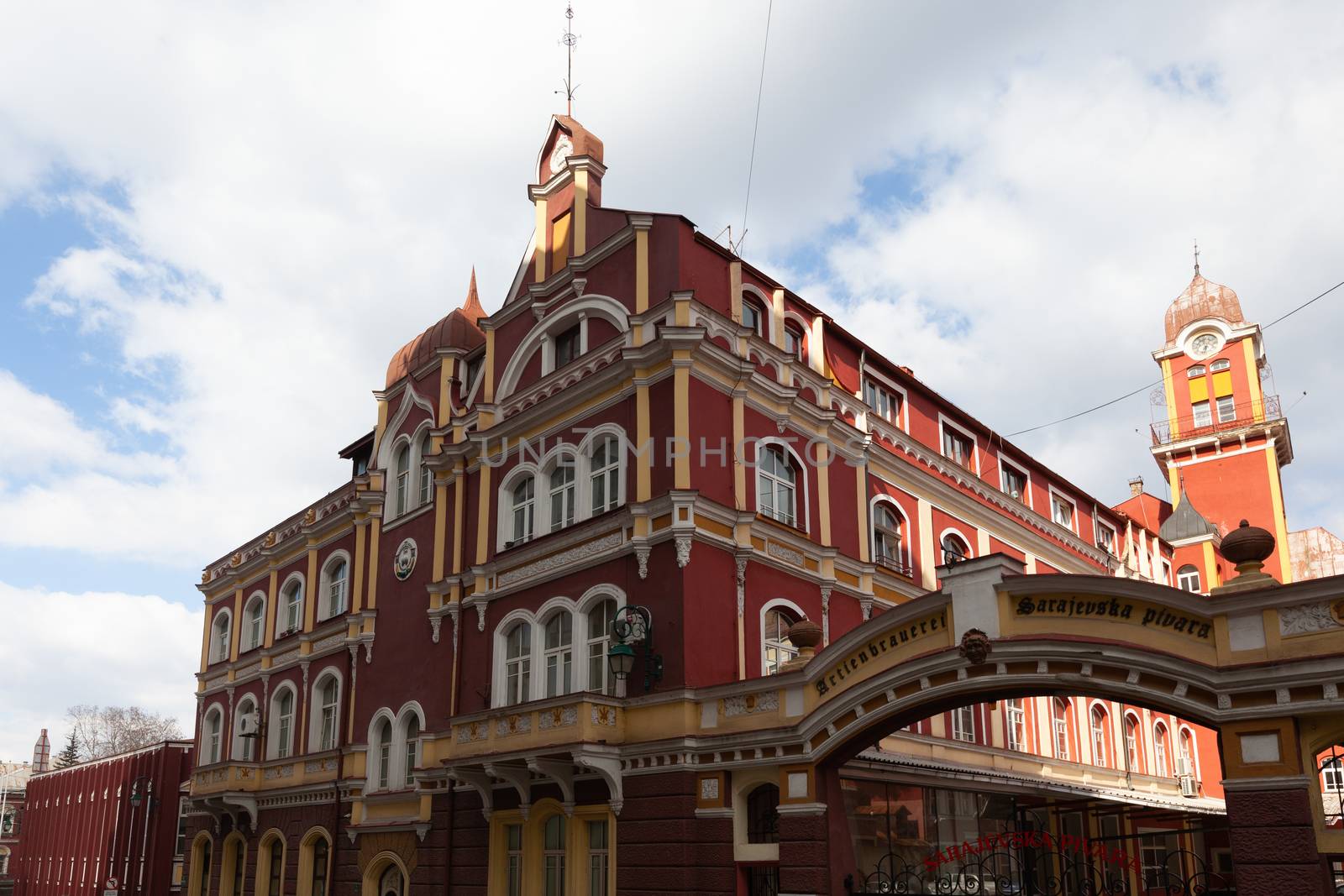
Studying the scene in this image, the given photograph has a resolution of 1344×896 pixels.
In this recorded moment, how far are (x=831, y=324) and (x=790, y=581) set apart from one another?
7699mm

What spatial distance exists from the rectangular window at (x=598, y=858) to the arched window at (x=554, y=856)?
96 centimetres

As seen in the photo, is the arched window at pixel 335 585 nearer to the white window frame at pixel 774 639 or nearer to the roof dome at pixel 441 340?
the roof dome at pixel 441 340

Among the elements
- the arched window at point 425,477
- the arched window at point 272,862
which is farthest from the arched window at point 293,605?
the arched window at point 425,477

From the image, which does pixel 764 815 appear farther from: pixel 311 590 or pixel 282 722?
pixel 282 722

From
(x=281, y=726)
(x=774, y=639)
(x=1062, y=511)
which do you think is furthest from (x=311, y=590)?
(x=1062, y=511)

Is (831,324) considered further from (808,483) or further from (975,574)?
(975,574)

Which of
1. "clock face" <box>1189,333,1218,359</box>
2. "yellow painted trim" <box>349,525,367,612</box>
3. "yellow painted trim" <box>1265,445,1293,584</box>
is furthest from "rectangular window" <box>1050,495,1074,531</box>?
"yellow painted trim" <box>349,525,367,612</box>

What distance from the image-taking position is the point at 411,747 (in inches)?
1175

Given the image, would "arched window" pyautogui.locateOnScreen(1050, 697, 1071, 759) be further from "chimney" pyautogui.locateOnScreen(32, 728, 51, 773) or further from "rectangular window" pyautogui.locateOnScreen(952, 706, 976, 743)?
"chimney" pyautogui.locateOnScreen(32, 728, 51, 773)

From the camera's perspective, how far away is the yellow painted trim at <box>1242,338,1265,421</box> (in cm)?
5081

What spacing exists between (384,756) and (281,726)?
8.30 meters

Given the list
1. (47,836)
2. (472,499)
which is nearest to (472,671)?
(472,499)

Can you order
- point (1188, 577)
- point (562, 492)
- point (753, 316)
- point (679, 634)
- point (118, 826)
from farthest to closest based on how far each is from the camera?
point (118, 826)
point (1188, 577)
point (753, 316)
point (562, 492)
point (679, 634)

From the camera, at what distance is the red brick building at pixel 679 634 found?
54.4 ft
